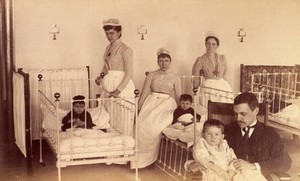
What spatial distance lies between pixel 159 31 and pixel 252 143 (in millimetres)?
1606

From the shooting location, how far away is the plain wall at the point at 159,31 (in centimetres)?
305

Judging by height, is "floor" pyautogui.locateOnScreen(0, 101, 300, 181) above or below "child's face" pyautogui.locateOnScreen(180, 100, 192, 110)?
below

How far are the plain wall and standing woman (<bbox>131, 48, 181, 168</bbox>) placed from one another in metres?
0.53

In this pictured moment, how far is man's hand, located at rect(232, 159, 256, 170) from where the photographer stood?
1.75 meters

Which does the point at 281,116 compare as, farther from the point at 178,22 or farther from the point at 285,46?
the point at 178,22

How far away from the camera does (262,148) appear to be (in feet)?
6.11

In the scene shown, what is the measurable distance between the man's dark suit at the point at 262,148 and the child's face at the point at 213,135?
0.20 feet

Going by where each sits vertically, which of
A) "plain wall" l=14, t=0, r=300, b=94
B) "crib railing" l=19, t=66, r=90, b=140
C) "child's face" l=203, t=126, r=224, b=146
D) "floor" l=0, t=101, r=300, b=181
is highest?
"plain wall" l=14, t=0, r=300, b=94

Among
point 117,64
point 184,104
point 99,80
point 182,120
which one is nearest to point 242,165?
point 182,120

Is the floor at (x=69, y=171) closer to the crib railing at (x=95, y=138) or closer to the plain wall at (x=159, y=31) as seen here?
the crib railing at (x=95, y=138)

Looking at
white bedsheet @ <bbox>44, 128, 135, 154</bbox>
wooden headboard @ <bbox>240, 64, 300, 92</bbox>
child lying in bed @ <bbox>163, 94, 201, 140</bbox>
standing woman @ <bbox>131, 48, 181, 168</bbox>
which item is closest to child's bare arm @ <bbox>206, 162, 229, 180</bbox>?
white bedsheet @ <bbox>44, 128, 135, 154</bbox>

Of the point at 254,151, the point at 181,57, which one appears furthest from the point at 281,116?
the point at 254,151

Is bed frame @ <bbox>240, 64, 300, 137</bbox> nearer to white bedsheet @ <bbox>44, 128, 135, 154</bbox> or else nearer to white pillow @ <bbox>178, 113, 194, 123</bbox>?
white pillow @ <bbox>178, 113, 194, 123</bbox>

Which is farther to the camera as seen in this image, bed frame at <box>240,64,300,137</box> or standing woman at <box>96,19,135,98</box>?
bed frame at <box>240,64,300,137</box>
